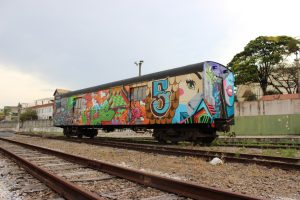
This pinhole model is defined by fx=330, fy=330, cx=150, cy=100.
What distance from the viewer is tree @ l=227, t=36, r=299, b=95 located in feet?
148

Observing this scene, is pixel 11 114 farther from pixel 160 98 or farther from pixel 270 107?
pixel 160 98

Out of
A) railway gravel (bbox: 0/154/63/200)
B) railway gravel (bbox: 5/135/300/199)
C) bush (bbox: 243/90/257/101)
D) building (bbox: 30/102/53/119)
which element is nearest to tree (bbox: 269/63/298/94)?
bush (bbox: 243/90/257/101)

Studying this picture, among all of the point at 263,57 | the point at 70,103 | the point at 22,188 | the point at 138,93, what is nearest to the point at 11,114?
the point at 263,57

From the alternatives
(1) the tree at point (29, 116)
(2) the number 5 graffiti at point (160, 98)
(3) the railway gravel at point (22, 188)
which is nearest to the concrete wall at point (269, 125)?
(2) the number 5 graffiti at point (160, 98)

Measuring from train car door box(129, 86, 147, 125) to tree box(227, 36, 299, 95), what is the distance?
32.2 m

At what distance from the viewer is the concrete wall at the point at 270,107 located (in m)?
30.9

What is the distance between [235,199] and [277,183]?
2232 millimetres

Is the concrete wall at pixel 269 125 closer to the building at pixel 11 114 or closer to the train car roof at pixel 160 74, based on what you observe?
the train car roof at pixel 160 74

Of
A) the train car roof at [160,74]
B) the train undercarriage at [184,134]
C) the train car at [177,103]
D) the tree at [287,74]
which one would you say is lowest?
the train undercarriage at [184,134]

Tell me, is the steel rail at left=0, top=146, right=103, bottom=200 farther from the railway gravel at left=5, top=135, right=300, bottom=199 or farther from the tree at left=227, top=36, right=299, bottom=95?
the tree at left=227, top=36, right=299, bottom=95

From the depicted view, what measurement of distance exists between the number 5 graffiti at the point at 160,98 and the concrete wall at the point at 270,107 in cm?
2012

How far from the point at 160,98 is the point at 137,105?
5.48 feet

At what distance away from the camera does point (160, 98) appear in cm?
1500

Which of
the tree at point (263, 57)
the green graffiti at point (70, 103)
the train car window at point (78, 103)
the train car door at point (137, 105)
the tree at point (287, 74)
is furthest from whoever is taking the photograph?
the tree at point (263, 57)
